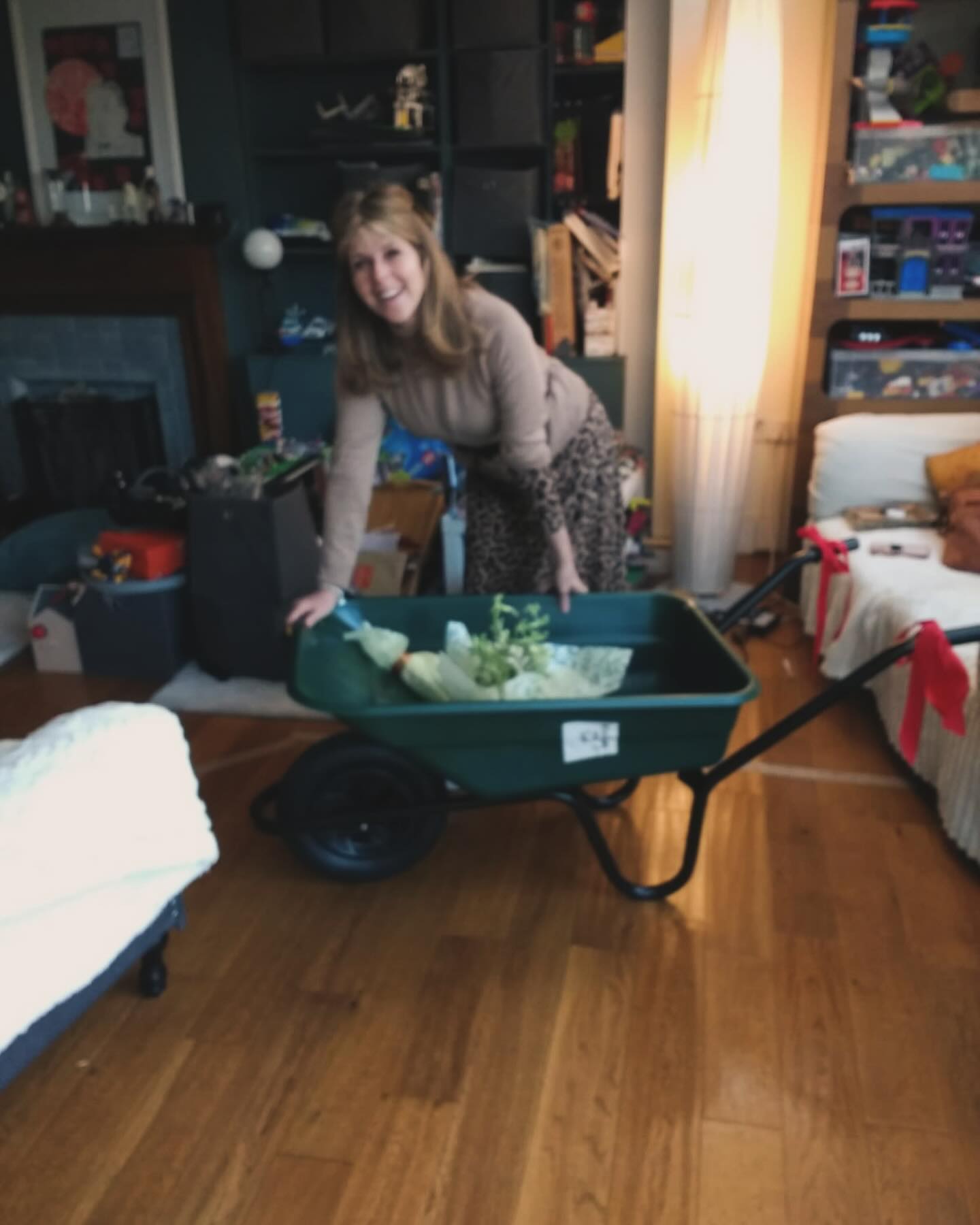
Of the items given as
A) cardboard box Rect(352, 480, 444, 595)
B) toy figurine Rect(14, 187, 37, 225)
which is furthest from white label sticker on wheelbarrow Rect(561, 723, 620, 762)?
toy figurine Rect(14, 187, 37, 225)

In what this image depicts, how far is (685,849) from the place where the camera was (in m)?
1.71

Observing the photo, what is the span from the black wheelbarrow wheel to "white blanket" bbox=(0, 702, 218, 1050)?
1.15 ft

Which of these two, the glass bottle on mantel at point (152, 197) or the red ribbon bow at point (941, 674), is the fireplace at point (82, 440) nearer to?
the glass bottle on mantel at point (152, 197)

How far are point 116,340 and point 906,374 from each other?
9.36 feet

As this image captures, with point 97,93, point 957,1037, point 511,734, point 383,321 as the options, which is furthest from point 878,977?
point 97,93

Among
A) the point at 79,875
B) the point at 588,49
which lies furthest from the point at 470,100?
the point at 79,875

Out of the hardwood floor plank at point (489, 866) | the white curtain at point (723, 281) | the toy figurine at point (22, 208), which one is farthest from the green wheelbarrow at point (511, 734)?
the toy figurine at point (22, 208)

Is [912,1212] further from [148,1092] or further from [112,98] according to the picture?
[112,98]

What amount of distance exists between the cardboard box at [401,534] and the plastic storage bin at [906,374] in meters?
1.34

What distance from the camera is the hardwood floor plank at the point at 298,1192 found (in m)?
1.24

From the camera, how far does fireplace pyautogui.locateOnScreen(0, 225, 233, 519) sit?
3.55 metres

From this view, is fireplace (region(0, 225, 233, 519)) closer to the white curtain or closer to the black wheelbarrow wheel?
the white curtain

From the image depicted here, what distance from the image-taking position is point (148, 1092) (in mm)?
1421

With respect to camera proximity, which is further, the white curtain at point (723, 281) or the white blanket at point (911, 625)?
the white curtain at point (723, 281)
